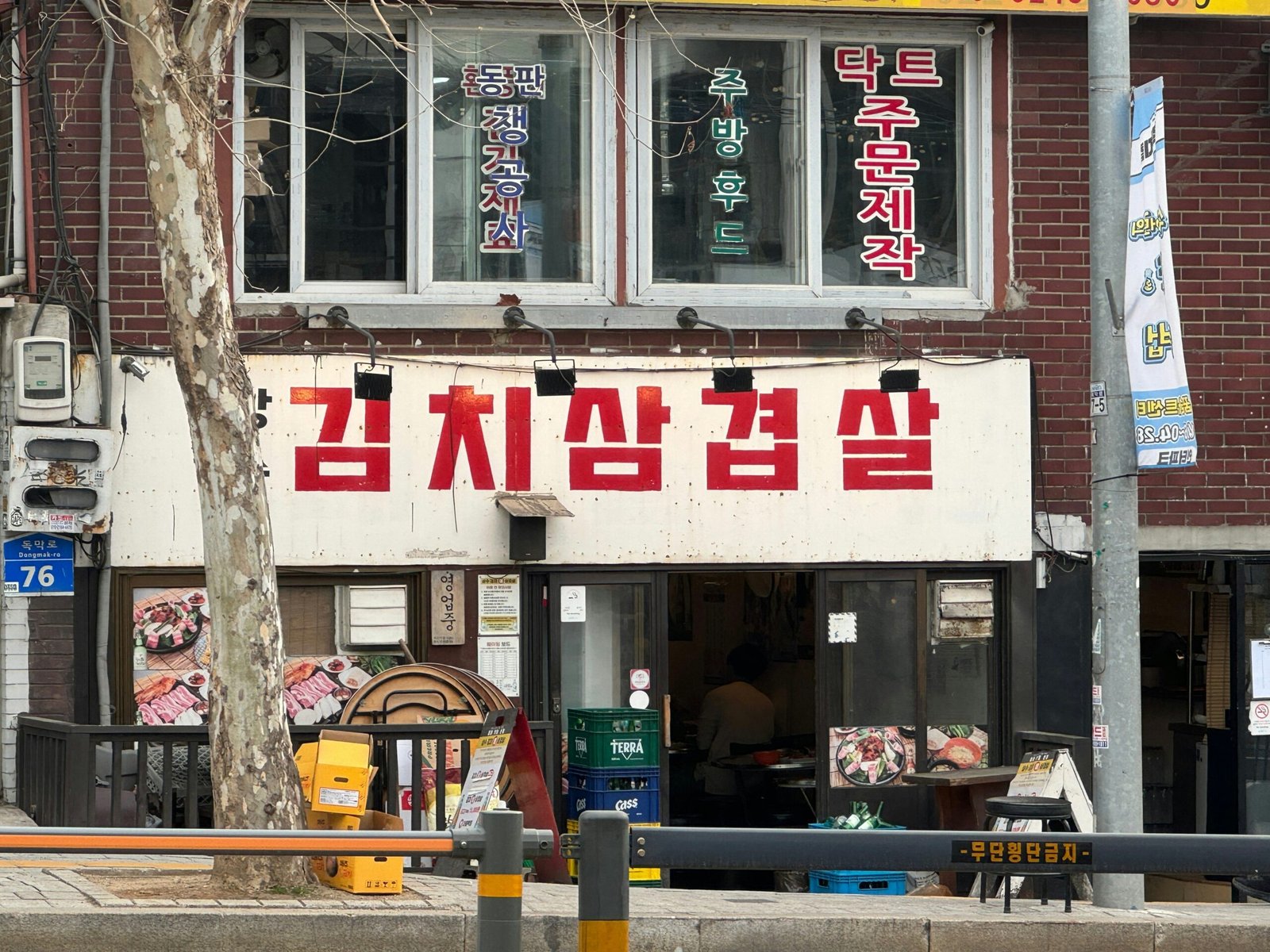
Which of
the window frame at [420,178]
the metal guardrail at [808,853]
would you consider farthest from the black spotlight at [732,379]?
the metal guardrail at [808,853]

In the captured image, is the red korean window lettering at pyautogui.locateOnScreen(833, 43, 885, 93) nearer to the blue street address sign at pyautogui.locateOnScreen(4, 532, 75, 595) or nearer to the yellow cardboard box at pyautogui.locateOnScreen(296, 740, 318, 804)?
the yellow cardboard box at pyautogui.locateOnScreen(296, 740, 318, 804)

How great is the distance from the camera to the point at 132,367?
10.4 m

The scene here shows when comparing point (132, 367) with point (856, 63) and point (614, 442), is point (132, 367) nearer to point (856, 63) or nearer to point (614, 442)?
point (614, 442)

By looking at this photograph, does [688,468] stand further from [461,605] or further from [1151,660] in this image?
[1151,660]

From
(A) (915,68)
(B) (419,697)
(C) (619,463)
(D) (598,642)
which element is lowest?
(B) (419,697)

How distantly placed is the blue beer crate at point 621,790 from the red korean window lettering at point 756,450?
1922 millimetres

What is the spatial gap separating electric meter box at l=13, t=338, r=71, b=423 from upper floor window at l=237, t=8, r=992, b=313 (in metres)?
1.21

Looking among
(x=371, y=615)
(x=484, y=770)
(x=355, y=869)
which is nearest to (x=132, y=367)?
(x=371, y=615)

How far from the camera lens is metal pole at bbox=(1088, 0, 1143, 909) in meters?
8.60

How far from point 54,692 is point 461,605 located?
2527 millimetres

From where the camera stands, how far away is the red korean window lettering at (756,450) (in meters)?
11.1

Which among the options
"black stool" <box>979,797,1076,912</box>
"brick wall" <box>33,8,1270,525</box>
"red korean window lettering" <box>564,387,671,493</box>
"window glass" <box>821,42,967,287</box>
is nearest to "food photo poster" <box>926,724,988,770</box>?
"brick wall" <box>33,8,1270,525</box>

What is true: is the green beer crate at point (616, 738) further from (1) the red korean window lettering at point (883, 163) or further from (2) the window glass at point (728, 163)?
(1) the red korean window lettering at point (883, 163)

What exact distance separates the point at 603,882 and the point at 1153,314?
5217 mm
